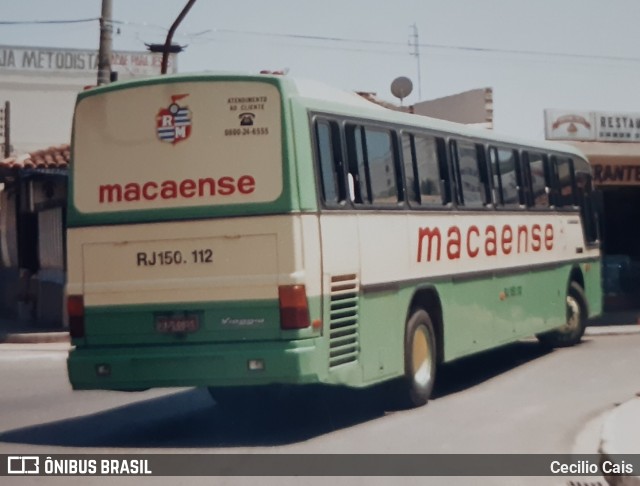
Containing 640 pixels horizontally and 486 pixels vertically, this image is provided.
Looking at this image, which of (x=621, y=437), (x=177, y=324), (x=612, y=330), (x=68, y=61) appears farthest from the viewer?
(x=68, y=61)

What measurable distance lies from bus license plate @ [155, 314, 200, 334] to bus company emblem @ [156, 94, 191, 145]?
1.60 m

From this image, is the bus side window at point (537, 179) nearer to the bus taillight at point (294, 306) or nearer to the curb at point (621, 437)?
the curb at point (621, 437)

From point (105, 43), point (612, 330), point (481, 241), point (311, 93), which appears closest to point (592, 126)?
point (612, 330)

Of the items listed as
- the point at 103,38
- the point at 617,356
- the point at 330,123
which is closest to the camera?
the point at 330,123

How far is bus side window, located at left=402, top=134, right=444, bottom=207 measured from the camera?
519 inches

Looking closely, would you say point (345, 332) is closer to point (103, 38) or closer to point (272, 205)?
point (272, 205)

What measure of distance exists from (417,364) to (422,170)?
2.19 m

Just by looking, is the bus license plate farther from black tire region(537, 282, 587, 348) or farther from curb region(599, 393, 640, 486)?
black tire region(537, 282, 587, 348)

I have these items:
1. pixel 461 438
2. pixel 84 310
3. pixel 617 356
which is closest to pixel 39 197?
pixel 617 356

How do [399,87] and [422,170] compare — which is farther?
[399,87]

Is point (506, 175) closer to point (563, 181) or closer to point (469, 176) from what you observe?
point (469, 176)

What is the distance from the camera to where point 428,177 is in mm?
13688

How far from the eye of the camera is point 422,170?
1352cm

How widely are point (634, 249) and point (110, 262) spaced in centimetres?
2753
